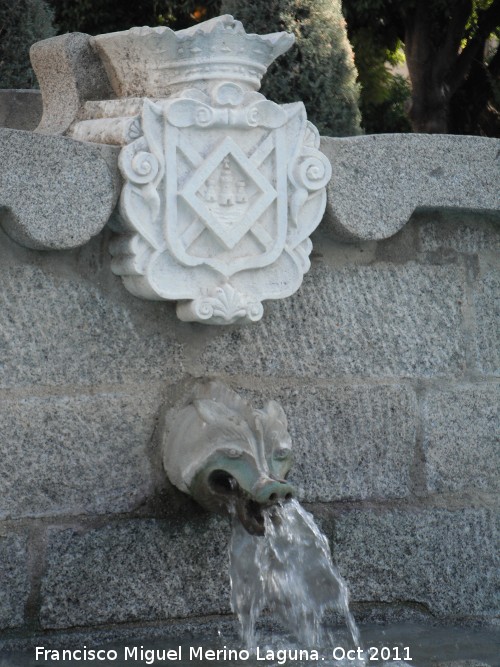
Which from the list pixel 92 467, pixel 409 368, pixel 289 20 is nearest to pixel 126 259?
pixel 92 467

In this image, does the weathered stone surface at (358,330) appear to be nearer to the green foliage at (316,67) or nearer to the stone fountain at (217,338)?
Result: the stone fountain at (217,338)

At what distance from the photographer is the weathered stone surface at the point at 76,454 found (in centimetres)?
256

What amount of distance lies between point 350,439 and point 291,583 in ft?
1.29

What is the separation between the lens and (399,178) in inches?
114

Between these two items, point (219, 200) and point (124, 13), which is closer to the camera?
point (219, 200)

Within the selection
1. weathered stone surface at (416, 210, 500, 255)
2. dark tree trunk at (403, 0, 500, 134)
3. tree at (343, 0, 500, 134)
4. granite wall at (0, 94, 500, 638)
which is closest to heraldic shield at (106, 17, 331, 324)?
granite wall at (0, 94, 500, 638)

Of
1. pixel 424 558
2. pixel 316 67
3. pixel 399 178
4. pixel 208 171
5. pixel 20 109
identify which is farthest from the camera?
pixel 316 67

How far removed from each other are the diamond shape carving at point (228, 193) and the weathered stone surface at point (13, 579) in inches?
31.3

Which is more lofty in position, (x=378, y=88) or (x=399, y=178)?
(x=378, y=88)

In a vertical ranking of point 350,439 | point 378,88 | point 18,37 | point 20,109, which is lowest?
point 350,439

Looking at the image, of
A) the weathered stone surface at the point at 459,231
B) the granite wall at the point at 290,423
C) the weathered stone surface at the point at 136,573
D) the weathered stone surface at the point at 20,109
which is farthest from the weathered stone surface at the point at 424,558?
the weathered stone surface at the point at 20,109

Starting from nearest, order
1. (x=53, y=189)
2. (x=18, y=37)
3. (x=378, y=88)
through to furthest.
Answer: (x=53, y=189)
(x=18, y=37)
(x=378, y=88)

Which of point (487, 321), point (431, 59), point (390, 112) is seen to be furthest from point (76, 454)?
point (431, 59)

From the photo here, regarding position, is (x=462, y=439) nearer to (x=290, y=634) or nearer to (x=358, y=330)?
(x=358, y=330)
